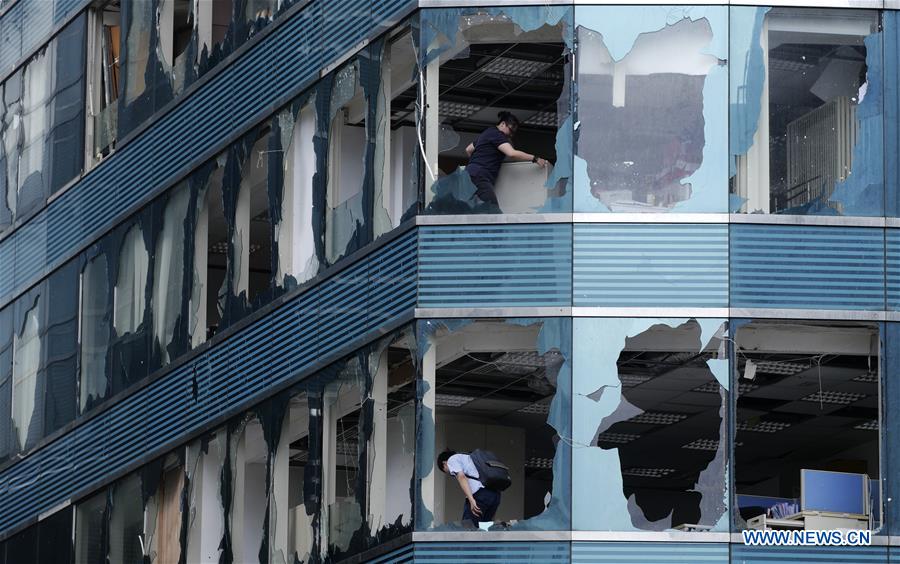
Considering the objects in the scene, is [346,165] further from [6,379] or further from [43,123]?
[6,379]

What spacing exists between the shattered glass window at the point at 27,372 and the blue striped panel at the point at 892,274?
1676cm

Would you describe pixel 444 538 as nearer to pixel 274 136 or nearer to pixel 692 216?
pixel 692 216

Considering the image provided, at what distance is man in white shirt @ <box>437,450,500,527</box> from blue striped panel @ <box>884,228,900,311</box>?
5.14 metres

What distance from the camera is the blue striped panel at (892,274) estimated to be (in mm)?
29562

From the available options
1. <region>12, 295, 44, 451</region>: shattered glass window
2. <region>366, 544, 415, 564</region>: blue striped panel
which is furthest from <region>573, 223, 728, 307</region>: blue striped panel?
<region>12, 295, 44, 451</region>: shattered glass window

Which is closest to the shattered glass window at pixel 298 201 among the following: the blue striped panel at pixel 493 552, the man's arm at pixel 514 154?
the man's arm at pixel 514 154

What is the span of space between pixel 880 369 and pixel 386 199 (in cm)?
647

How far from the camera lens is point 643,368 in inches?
1323

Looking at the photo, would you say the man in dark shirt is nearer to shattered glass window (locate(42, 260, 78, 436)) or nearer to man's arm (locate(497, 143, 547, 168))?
man's arm (locate(497, 143, 547, 168))

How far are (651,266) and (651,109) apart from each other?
197 cm

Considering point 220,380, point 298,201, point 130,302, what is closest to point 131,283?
point 130,302

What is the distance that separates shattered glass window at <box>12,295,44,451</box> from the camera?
41719mm

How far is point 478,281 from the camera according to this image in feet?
97.6

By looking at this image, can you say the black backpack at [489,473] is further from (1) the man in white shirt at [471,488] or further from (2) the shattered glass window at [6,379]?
(2) the shattered glass window at [6,379]
